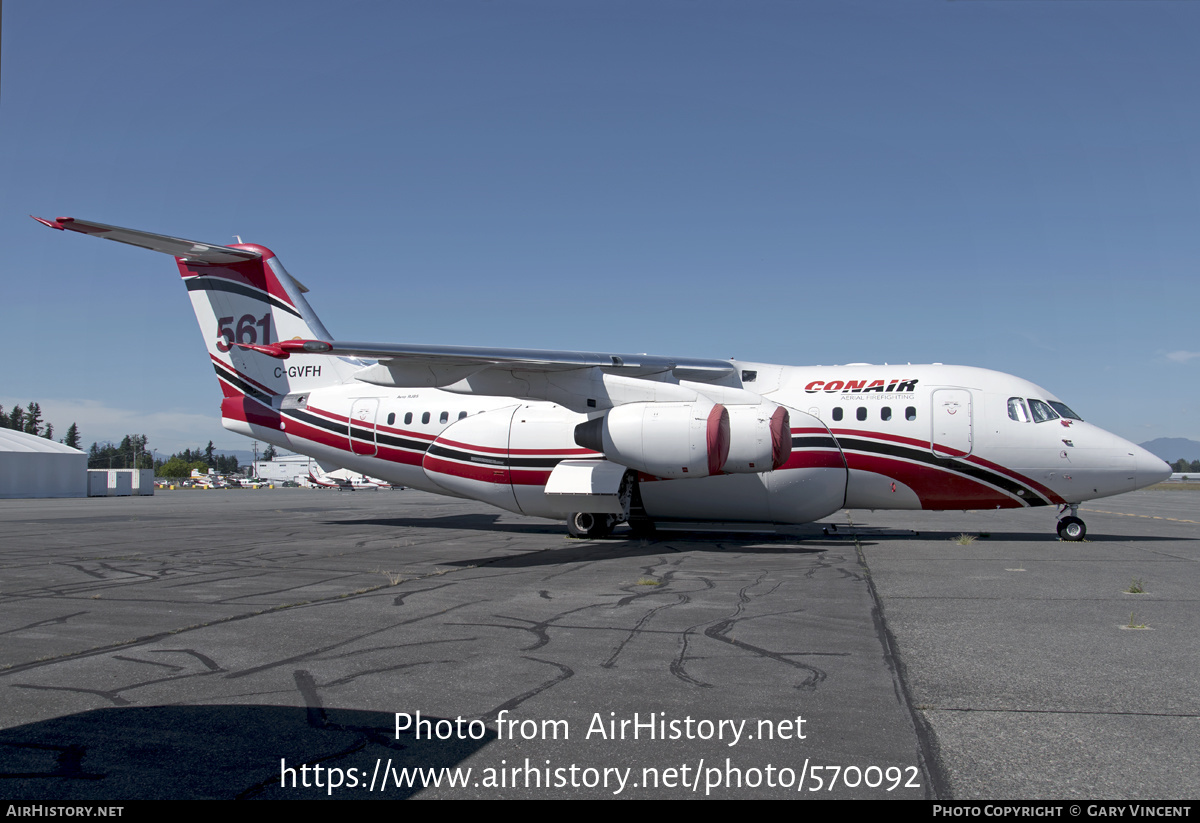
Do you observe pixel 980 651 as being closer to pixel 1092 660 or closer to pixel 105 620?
pixel 1092 660

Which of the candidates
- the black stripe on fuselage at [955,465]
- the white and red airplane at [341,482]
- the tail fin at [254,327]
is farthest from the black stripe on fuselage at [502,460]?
the white and red airplane at [341,482]

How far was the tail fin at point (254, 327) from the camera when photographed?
849 inches

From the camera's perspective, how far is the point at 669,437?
15297mm

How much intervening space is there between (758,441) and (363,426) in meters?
10.5

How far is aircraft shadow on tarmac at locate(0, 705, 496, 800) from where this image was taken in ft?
13.0

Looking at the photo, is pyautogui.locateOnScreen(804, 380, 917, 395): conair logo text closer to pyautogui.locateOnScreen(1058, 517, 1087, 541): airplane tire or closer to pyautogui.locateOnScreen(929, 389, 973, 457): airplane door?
pyautogui.locateOnScreen(929, 389, 973, 457): airplane door

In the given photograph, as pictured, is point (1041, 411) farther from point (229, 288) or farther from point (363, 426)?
point (229, 288)

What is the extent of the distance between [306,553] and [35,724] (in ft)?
33.9

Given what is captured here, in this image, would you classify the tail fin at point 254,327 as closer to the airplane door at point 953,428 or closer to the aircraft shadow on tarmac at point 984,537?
the aircraft shadow on tarmac at point 984,537

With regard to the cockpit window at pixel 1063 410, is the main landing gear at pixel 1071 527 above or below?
below

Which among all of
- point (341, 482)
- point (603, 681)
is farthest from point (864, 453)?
point (341, 482)

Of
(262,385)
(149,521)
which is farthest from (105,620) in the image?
(149,521)

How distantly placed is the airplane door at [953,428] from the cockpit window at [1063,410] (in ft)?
5.73

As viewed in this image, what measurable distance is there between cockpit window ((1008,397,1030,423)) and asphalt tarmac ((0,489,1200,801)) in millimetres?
4175
